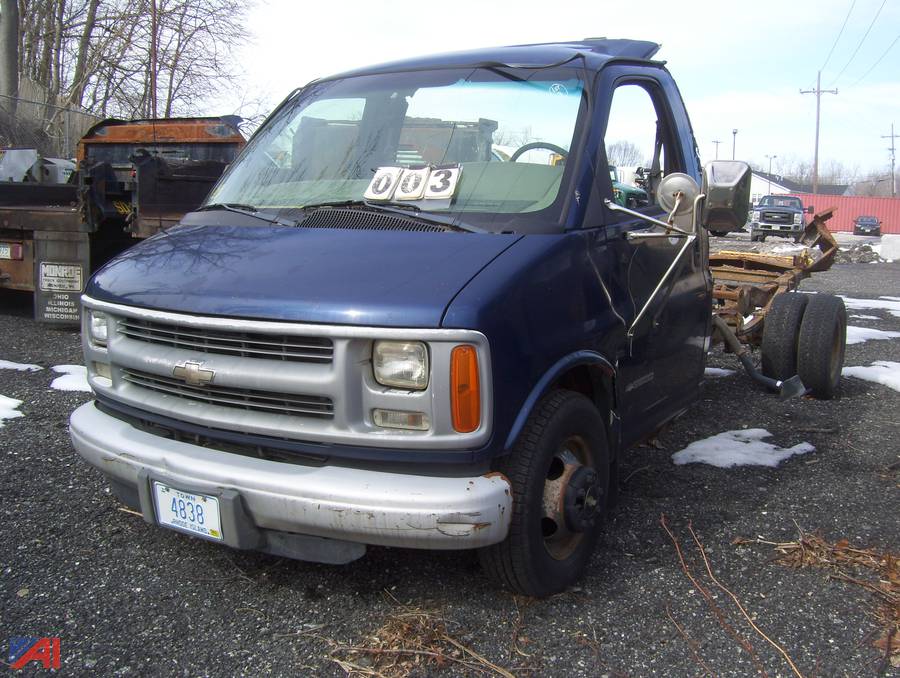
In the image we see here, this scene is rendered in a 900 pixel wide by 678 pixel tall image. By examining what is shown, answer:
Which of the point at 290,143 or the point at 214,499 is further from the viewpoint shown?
the point at 290,143

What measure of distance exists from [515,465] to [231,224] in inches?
61.7

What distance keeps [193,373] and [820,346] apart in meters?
4.57

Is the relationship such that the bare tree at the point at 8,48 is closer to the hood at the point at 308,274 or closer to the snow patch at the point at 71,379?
Answer: the snow patch at the point at 71,379

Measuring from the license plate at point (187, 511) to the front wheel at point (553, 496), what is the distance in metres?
0.89

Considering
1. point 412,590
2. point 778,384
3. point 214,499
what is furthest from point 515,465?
point 778,384

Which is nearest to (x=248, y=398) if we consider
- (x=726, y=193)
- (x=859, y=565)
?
(x=726, y=193)

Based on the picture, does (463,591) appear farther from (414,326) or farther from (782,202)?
(782,202)

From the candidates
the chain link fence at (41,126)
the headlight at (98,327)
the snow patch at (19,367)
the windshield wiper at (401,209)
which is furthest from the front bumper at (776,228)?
the headlight at (98,327)

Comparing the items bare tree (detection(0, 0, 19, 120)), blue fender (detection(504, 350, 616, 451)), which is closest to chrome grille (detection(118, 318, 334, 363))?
blue fender (detection(504, 350, 616, 451))

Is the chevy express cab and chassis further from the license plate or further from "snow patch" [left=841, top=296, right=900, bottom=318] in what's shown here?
"snow patch" [left=841, top=296, right=900, bottom=318]

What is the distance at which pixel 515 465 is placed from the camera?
2.60 metres

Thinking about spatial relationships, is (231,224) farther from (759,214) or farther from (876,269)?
(759,214)

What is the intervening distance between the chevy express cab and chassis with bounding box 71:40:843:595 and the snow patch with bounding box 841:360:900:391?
3.36m

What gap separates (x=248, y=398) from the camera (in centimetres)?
262
